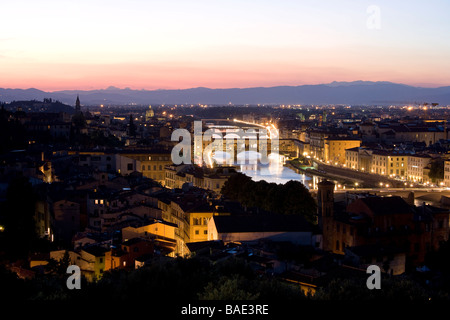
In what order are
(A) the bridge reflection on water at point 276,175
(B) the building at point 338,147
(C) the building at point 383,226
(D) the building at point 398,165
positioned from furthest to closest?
(B) the building at point 338,147 < (D) the building at point 398,165 < (A) the bridge reflection on water at point 276,175 < (C) the building at point 383,226

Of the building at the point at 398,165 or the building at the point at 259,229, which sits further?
the building at the point at 398,165

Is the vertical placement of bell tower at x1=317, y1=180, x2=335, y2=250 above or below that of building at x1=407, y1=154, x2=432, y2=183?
above

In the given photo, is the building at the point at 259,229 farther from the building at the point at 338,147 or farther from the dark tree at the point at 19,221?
the building at the point at 338,147

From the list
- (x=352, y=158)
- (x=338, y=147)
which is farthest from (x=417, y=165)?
(x=338, y=147)

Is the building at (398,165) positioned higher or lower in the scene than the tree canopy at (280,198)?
lower

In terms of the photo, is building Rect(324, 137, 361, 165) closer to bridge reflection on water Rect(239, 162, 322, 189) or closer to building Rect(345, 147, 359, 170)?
building Rect(345, 147, 359, 170)

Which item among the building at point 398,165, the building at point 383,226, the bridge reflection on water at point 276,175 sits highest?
the building at point 383,226

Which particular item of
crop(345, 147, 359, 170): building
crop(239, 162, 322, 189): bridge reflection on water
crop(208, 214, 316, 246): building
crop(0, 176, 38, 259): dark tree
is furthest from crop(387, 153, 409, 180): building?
crop(0, 176, 38, 259): dark tree

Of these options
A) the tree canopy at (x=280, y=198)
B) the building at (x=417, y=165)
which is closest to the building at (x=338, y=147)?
the building at (x=417, y=165)

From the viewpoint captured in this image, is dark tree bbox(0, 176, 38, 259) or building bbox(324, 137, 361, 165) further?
building bbox(324, 137, 361, 165)

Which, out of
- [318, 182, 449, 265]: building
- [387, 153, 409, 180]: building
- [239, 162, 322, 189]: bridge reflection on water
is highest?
[318, 182, 449, 265]: building

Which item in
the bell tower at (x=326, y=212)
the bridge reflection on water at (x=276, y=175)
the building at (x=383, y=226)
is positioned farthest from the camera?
the bridge reflection on water at (x=276, y=175)
